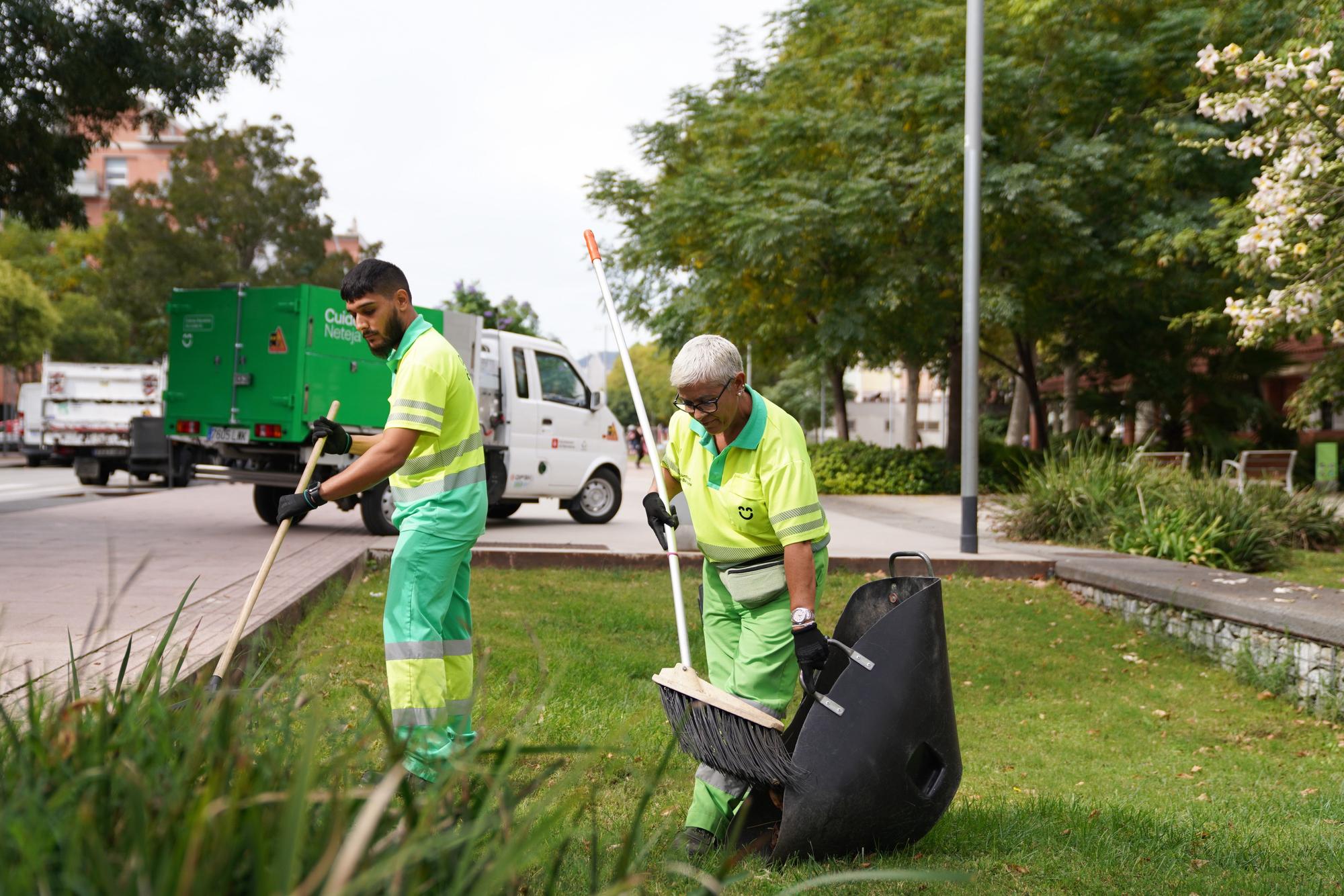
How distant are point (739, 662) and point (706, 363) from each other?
949 millimetres

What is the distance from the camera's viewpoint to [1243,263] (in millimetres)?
10812

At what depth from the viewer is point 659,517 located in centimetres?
427

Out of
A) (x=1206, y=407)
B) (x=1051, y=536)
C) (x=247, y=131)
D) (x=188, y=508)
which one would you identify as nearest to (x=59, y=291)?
(x=247, y=131)

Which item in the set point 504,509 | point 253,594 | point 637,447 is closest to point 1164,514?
point 504,509

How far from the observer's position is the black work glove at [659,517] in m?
4.26

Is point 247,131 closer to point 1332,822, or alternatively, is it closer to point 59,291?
point 59,291

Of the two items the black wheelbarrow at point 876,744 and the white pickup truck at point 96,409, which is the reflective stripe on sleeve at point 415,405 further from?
the white pickup truck at point 96,409

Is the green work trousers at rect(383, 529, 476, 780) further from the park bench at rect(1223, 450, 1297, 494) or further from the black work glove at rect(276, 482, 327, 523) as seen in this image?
the park bench at rect(1223, 450, 1297, 494)

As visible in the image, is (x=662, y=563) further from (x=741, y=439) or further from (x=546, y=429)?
(x=741, y=439)

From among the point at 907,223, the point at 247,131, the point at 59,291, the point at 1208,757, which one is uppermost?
the point at 247,131

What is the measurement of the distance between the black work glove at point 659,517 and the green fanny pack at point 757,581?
0.43 meters

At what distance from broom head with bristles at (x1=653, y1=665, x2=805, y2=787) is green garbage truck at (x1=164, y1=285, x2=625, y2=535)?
887 centimetres

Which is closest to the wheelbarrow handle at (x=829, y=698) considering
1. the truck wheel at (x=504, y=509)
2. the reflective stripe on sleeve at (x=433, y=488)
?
the reflective stripe on sleeve at (x=433, y=488)

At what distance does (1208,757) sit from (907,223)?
16.2 m
